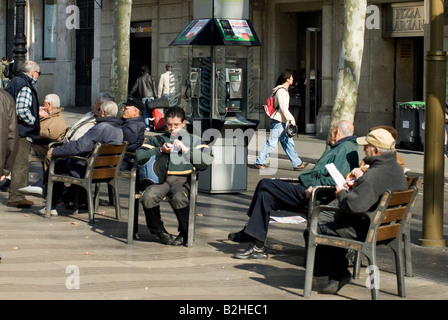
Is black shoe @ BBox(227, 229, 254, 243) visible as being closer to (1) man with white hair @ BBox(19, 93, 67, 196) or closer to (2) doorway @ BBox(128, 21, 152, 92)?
(1) man with white hair @ BBox(19, 93, 67, 196)

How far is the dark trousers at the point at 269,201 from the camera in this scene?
8.45 m

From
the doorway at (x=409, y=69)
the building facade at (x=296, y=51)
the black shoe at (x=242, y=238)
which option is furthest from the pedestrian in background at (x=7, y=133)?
the doorway at (x=409, y=69)

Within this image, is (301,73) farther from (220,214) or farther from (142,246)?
(142,246)

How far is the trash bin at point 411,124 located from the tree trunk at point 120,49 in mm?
5902

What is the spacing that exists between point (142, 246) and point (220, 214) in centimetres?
247

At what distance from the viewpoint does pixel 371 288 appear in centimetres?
711

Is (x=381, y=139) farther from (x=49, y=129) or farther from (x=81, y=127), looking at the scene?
(x=49, y=129)

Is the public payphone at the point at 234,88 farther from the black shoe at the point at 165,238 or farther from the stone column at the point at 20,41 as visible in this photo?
the stone column at the point at 20,41

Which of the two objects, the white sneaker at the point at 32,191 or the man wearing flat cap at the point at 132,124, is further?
the man wearing flat cap at the point at 132,124

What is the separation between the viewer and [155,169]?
30.5ft

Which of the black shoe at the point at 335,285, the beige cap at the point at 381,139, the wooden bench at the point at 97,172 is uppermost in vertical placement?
the beige cap at the point at 381,139

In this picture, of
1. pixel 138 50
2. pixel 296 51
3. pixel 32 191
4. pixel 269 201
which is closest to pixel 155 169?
pixel 269 201
